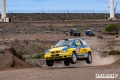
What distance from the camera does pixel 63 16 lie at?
445ft

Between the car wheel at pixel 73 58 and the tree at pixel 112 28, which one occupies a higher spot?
the tree at pixel 112 28

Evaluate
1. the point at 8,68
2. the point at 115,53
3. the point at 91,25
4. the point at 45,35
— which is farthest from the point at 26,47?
the point at 91,25

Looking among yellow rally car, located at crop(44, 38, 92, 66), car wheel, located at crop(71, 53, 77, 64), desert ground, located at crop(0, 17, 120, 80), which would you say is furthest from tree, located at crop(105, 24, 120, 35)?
car wheel, located at crop(71, 53, 77, 64)

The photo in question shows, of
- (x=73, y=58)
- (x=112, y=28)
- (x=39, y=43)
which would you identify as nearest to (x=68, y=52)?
(x=73, y=58)

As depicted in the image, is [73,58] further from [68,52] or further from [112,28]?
[112,28]

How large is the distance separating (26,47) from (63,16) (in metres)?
85.1

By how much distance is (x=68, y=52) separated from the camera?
89.1 feet

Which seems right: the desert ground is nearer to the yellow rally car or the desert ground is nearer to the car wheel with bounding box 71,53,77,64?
the yellow rally car

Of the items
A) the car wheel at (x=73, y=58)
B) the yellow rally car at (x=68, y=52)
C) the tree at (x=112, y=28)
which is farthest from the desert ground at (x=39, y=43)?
the car wheel at (x=73, y=58)

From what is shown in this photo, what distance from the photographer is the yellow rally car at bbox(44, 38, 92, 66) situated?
27.2 m

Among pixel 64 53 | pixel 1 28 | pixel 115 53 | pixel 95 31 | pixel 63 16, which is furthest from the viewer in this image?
pixel 63 16

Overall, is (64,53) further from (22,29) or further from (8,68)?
(22,29)

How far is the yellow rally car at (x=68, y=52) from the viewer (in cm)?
2717

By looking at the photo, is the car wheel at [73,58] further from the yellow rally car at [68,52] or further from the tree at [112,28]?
the tree at [112,28]
